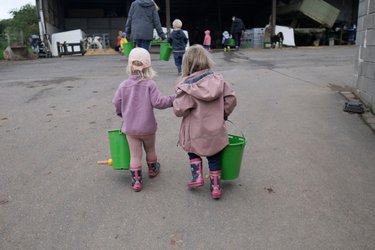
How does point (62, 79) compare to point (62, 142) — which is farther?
point (62, 79)

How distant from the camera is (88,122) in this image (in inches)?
231

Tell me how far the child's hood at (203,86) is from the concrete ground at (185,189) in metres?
0.93

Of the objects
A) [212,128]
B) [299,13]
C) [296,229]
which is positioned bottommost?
[296,229]

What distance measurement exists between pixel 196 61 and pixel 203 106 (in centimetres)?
40

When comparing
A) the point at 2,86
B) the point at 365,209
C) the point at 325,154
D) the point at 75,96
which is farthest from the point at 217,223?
the point at 2,86

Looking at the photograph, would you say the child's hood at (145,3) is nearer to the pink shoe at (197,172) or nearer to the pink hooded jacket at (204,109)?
the pink hooded jacket at (204,109)

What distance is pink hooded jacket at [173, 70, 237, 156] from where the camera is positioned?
324 centimetres

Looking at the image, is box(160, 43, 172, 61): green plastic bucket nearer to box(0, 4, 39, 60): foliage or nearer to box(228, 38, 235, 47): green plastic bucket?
box(228, 38, 235, 47): green plastic bucket

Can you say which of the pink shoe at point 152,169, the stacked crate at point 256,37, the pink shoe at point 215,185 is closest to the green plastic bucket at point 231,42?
the stacked crate at point 256,37

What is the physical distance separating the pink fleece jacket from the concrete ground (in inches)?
24.2

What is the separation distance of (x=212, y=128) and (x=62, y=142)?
2.47 m

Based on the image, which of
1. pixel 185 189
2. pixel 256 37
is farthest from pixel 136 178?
pixel 256 37

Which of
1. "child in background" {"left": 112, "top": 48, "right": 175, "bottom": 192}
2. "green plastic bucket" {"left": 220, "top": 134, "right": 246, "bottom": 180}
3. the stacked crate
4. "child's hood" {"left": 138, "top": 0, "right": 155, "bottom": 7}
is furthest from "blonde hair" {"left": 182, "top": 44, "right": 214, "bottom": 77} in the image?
the stacked crate

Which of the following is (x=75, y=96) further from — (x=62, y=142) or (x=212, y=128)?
(x=212, y=128)
